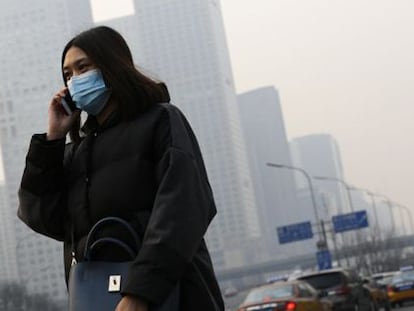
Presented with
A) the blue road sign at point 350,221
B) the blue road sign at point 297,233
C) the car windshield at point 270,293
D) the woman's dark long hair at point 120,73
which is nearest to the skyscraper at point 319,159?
the blue road sign at point 350,221

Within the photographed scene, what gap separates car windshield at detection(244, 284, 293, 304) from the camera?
15.1 meters

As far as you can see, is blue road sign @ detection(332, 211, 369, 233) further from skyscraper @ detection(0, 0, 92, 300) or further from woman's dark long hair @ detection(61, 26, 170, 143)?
woman's dark long hair @ detection(61, 26, 170, 143)

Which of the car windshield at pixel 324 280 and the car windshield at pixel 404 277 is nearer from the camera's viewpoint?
the car windshield at pixel 324 280

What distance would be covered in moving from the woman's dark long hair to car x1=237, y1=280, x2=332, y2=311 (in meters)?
12.0

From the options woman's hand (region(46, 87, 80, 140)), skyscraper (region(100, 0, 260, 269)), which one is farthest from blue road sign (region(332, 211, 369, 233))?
woman's hand (region(46, 87, 80, 140))

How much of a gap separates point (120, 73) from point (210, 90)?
75898mm

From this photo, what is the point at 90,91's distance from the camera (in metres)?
2.60

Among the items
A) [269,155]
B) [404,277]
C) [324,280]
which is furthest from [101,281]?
[269,155]

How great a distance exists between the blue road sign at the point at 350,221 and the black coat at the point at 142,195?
183 ft

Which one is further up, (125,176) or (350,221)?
(125,176)

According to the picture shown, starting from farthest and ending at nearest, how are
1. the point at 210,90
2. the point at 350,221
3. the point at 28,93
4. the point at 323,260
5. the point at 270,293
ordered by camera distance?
the point at 210,90, the point at 350,221, the point at 323,260, the point at 28,93, the point at 270,293

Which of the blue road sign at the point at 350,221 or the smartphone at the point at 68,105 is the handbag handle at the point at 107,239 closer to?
the smartphone at the point at 68,105

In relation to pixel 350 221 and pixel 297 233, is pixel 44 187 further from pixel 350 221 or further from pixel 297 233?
pixel 350 221

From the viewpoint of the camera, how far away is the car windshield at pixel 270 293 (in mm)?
15117
